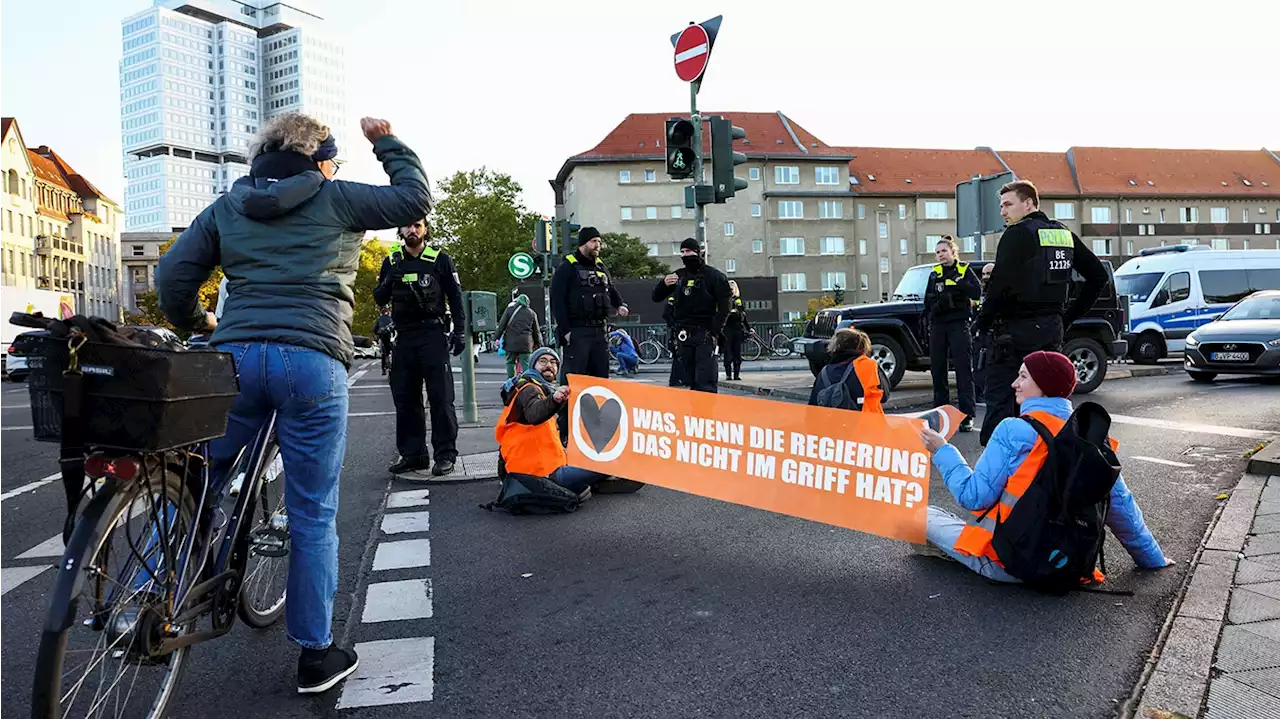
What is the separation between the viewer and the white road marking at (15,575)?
4.91 m

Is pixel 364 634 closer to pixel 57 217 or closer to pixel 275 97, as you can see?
pixel 57 217

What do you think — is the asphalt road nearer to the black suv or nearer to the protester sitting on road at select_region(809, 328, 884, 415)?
the protester sitting on road at select_region(809, 328, 884, 415)

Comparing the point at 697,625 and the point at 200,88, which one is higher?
the point at 200,88

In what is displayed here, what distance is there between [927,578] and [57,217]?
100552 mm

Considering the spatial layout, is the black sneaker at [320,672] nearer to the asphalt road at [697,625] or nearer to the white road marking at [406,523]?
the asphalt road at [697,625]

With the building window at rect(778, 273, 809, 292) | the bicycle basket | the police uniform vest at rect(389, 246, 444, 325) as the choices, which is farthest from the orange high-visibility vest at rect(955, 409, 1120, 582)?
the building window at rect(778, 273, 809, 292)

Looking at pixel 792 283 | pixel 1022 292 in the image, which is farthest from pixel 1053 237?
pixel 792 283

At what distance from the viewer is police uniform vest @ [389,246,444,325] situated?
7.90m

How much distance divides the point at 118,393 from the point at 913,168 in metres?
86.9

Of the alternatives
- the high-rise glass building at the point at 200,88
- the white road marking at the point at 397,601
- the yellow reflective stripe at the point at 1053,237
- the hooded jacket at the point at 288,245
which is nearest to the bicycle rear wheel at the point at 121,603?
the hooded jacket at the point at 288,245

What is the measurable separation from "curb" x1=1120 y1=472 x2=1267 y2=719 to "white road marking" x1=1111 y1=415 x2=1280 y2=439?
4246 millimetres

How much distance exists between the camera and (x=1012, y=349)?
7.18 metres

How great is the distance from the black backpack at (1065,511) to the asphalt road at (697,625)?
16cm

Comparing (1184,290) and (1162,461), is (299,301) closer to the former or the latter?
(1162,461)
